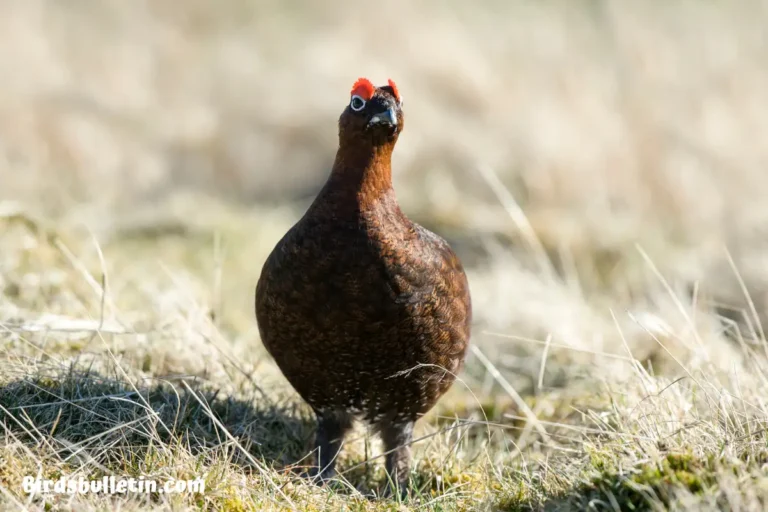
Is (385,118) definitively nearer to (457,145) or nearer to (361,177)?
(361,177)

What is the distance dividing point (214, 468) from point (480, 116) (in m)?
8.03

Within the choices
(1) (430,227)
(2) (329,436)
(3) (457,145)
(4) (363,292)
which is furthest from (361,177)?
(3) (457,145)

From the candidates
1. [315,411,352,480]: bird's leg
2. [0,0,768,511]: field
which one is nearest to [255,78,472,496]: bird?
[315,411,352,480]: bird's leg

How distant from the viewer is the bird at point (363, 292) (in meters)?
3.65

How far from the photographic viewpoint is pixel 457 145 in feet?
34.2

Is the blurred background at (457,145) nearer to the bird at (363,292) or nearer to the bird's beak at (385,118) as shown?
the bird at (363,292)

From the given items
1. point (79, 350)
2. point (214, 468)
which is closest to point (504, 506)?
point (214, 468)

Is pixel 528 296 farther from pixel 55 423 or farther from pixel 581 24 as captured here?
pixel 581 24

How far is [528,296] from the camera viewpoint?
714 cm

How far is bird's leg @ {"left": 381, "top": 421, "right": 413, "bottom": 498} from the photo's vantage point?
4.21 m

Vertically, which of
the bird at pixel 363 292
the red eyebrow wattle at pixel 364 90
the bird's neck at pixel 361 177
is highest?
the red eyebrow wattle at pixel 364 90

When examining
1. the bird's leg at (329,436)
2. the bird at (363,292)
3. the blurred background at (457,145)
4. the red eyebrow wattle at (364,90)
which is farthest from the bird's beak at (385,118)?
the blurred background at (457,145)

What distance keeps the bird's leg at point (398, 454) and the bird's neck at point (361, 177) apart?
119 cm

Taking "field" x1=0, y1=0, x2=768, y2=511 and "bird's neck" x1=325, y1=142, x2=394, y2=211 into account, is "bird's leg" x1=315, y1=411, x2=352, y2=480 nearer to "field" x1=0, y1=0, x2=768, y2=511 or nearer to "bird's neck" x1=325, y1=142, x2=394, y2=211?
"field" x1=0, y1=0, x2=768, y2=511
